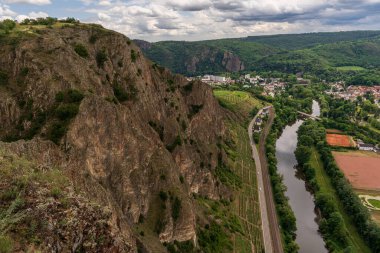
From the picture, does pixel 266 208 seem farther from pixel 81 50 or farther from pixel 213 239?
pixel 81 50

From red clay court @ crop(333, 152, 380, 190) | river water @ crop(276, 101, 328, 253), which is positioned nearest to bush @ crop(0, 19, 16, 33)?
river water @ crop(276, 101, 328, 253)

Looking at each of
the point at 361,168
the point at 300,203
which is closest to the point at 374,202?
the point at 300,203

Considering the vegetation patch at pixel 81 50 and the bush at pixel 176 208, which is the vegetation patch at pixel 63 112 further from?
the bush at pixel 176 208

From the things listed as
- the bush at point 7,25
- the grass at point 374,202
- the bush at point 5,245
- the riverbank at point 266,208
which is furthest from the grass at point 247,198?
the bush at point 7,25

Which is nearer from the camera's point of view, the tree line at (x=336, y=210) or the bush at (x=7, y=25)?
the bush at (x=7, y=25)

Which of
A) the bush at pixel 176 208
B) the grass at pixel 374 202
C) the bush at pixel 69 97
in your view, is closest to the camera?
the bush at pixel 69 97

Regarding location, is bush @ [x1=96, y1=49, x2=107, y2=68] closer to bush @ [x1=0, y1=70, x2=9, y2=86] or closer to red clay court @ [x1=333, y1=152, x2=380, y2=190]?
bush @ [x1=0, y1=70, x2=9, y2=86]
